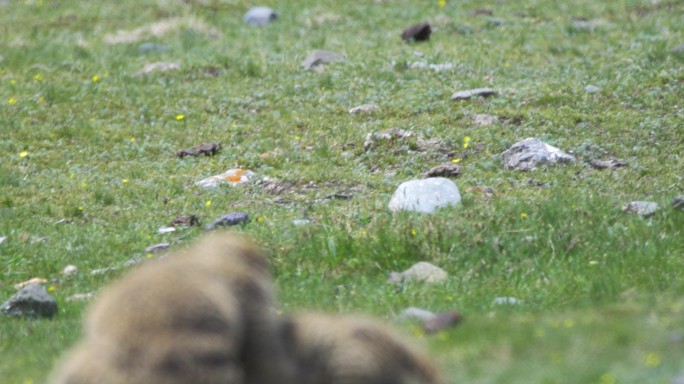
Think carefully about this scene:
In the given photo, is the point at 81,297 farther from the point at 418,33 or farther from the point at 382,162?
the point at 418,33

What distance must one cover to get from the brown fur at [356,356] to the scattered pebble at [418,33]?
14.7m

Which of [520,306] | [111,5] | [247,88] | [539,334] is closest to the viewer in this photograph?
[539,334]

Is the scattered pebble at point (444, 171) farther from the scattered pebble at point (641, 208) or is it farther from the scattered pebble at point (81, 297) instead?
the scattered pebble at point (81, 297)

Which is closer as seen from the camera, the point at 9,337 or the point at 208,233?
the point at 9,337

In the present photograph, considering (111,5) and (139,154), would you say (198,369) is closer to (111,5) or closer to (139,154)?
(139,154)

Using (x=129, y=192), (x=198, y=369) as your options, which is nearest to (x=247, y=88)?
(x=129, y=192)

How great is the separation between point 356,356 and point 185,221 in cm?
713

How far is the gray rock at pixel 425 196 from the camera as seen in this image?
12.0m

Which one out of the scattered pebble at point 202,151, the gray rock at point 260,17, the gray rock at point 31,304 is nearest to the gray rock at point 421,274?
the gray rock at point 31,304

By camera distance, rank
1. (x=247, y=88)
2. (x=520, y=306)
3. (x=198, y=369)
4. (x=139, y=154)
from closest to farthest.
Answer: (x=198, y=369) < (x=520, y=306) < (x=139, y=154) < (x=247, y=88)

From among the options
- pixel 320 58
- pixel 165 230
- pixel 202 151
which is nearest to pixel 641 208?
pixel 165 230

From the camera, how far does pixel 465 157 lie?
1432 cm

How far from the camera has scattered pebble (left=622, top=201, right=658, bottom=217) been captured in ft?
37.5

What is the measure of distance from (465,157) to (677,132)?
274 cm
